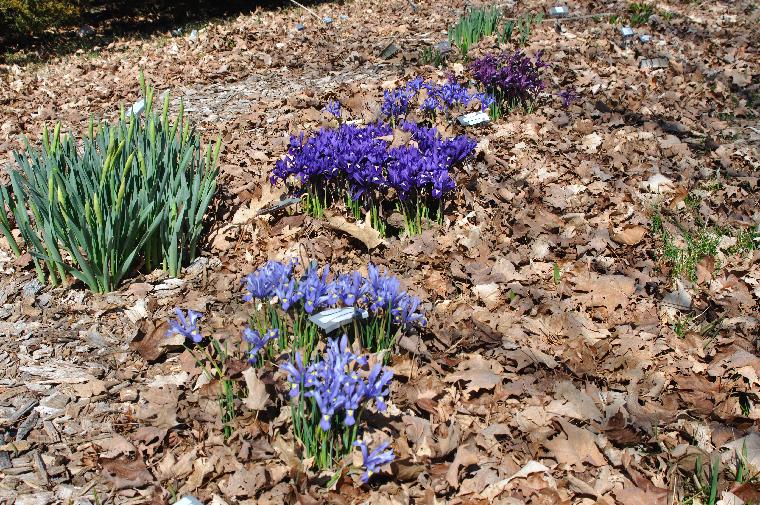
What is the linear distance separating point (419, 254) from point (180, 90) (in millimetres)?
3837

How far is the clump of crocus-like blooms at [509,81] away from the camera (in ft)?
15.2

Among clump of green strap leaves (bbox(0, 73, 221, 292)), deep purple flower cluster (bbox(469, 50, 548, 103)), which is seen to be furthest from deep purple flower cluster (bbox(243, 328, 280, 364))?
deep purple flower cluster (bbox(469, 50, 548, 103))

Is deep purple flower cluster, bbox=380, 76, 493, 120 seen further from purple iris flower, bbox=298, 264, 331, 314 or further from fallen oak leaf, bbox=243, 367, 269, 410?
fallen oak leaf, bbox=243, 367, 269, 410

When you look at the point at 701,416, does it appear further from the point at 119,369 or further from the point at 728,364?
the point at 119,369

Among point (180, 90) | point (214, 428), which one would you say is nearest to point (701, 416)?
point (214, 428)

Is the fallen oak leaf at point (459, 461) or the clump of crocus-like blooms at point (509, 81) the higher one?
the clump of crocus-like blooms at point (509, 81)

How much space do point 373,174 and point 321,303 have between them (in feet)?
3.51

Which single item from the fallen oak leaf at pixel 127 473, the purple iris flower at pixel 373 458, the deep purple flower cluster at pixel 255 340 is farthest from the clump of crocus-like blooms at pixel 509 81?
the fallen oak leaf at pixel 127 473

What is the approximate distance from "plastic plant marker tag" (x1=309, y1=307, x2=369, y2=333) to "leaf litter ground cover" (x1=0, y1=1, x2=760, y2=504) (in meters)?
0.25

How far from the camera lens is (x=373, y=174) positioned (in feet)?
10.4

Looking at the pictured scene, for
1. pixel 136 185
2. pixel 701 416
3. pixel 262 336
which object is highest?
pixel 136 185

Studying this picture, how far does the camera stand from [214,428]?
2096mm

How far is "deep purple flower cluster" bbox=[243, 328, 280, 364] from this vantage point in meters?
2.13

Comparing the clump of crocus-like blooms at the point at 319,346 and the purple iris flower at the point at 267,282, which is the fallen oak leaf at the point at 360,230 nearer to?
the clump of crocus-like blooms at the point at 319,346
